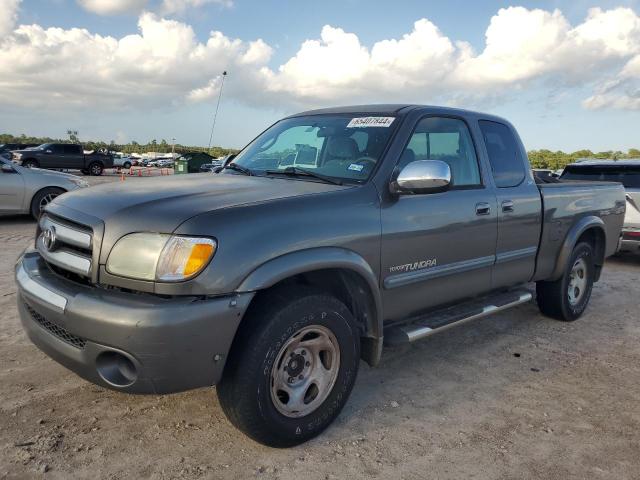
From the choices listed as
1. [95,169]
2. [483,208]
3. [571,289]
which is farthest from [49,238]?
[95,169]

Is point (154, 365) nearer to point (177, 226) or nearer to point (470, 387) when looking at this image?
point (177, 226)

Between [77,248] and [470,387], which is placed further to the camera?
[470,387]

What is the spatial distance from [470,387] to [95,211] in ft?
8.73

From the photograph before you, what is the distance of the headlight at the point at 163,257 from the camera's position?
95.2 inches

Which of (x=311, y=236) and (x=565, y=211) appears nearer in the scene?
(x=311, y=236)

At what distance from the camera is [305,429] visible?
114 inches

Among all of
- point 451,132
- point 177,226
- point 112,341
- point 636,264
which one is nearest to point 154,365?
point 112,341

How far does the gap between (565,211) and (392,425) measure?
281 centimetres

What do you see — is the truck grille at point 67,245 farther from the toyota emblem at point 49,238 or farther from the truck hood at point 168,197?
the truck hood at point 168,197

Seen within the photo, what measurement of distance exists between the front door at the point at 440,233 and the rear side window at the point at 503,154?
0.77 feet

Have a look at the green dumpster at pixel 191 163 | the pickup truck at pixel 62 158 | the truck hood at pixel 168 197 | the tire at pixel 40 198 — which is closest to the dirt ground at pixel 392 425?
the truck hood at pixel 168 197

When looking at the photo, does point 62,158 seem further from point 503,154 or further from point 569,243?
point 569,243

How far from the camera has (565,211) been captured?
15.9ft

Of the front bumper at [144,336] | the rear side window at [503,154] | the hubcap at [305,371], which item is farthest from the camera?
the rear side window at [503,154]
